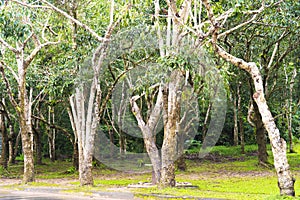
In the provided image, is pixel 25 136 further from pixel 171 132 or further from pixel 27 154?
pixel 171 132

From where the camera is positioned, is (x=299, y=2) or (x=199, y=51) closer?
(x=199, y=51)

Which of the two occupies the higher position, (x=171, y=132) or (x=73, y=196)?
(x=171, y=132)

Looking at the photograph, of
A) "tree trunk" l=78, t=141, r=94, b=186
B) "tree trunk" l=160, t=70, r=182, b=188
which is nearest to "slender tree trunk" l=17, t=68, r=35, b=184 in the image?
"tree trunk" l=78, t=141, r=94, b=186

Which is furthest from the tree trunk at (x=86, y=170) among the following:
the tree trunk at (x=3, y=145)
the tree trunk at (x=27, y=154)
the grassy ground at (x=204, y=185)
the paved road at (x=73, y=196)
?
the tree trunk at (x=3, y=145)

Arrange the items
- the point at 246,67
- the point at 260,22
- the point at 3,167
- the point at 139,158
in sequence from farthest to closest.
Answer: the point at 139,158
the point at 3,167
the point at 260,22
the point at 246,67

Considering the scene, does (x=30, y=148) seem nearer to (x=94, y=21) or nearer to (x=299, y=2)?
(x=94, y=21)

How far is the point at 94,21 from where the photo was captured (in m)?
16.8

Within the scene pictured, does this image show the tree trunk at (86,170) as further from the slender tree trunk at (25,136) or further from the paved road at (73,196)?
the slender tree trunk at (25,136)

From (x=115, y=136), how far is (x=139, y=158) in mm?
4103

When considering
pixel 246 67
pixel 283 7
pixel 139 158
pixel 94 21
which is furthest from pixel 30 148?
pixel 139 158

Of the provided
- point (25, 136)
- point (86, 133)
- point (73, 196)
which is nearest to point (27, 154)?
point (25, 136)

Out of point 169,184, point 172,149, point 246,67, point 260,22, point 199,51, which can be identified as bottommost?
point 169,184

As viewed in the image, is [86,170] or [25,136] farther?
[25,136]

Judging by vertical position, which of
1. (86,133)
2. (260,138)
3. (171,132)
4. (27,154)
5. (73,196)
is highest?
(86,133)
